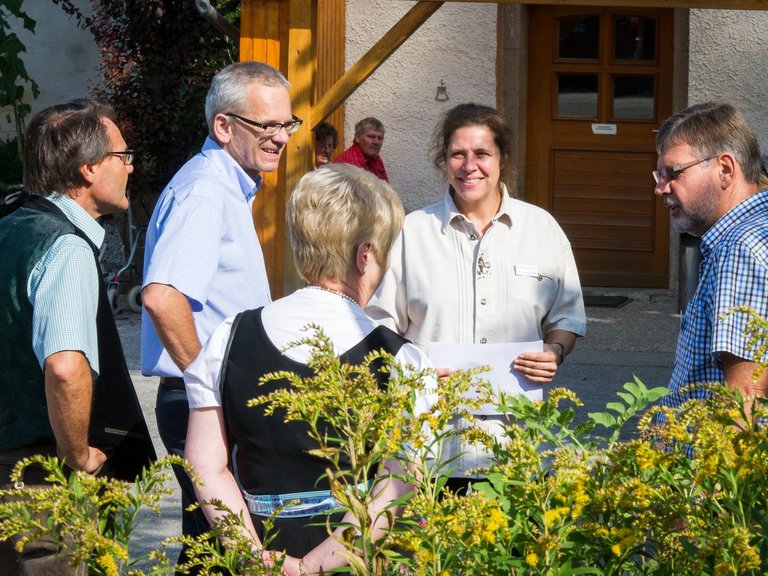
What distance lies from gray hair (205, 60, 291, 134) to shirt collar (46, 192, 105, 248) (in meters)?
0.53

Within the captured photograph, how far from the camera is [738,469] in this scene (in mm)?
1597

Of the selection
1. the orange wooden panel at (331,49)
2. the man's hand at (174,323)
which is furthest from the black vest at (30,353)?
the orange wooden panel at (331,49)

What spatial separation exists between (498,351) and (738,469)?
1840mm

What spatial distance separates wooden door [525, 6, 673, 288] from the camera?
11422 millimetres

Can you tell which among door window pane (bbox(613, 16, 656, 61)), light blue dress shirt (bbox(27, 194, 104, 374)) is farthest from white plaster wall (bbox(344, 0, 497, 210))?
light blue dress shirt (bbox(27, 194, 104, 374))

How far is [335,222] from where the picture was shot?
240 cm

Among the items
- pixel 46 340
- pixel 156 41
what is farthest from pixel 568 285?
pixel 156 41

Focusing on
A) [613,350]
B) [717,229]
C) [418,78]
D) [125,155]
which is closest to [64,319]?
[125,155]

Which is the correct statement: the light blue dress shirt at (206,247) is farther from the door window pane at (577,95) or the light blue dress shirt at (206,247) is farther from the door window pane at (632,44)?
the door window pane at (632,44)

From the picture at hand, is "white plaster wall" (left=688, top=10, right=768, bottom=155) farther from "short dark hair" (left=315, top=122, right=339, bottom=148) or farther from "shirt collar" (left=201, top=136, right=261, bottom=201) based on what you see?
"shirt collar" (left=201, top=136, right=261, bottom=201)

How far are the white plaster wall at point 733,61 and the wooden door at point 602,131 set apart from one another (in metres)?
0.58

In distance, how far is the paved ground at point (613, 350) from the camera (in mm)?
8117

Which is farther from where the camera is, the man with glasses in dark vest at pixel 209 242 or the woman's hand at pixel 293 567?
the man with glasses in dark vest at pixel 209 242

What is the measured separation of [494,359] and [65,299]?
1.26m
